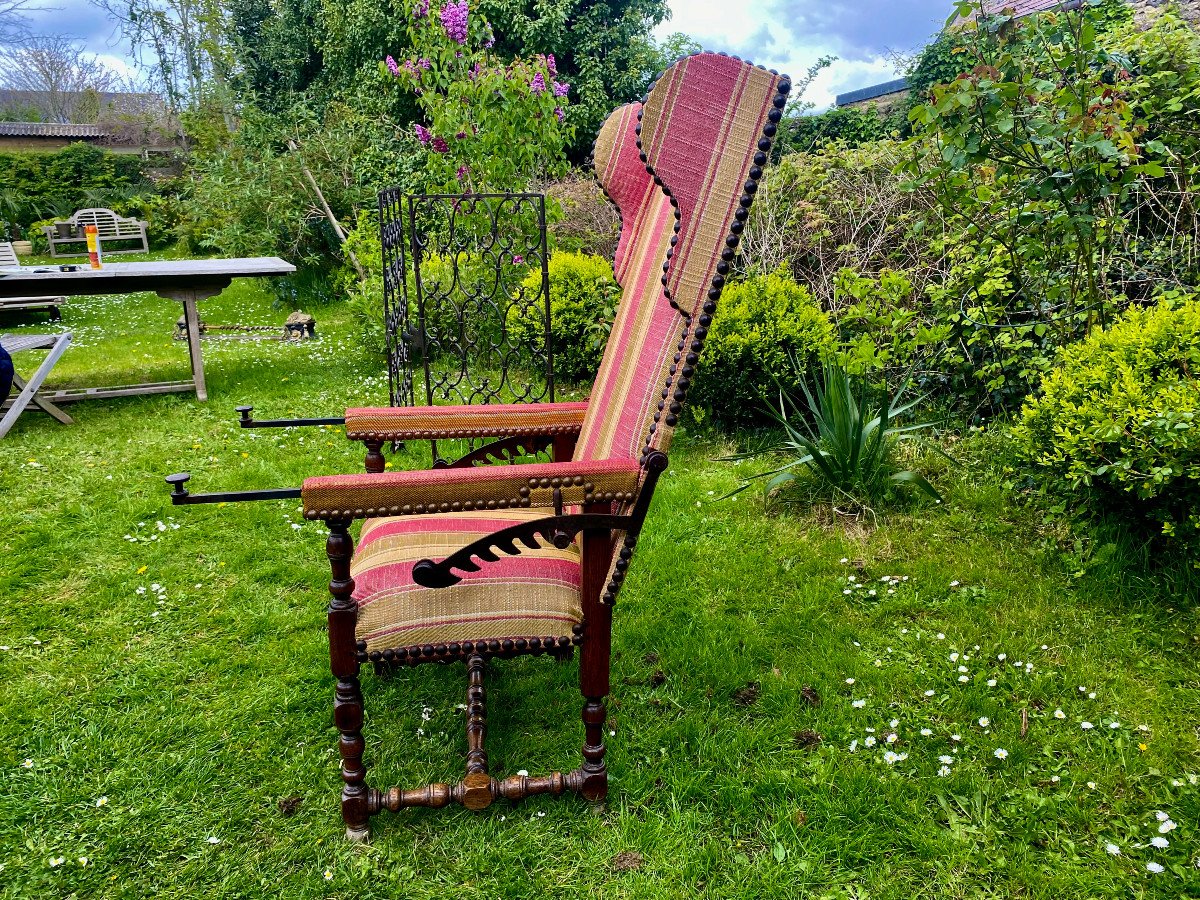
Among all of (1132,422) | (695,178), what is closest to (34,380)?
(695,178)

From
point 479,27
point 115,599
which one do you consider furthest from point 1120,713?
point 479,27

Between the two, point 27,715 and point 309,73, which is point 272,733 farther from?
point 309,73

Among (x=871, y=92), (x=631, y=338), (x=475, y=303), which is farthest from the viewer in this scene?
(x=871, y=92)

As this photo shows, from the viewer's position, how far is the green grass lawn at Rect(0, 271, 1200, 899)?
1741 millimetres

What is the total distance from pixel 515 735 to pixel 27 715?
1.41 metres

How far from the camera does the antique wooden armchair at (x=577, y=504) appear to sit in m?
1.54

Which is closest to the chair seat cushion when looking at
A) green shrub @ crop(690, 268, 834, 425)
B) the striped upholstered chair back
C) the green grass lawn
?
the striped upholstered chair back

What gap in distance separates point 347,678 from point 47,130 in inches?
1061

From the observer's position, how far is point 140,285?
541 centimetres

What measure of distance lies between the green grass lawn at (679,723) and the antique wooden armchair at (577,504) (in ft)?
0.69

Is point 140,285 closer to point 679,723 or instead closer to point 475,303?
point 475,303

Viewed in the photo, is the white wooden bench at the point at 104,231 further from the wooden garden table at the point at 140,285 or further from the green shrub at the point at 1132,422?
the green shrub at the point at 1132,422

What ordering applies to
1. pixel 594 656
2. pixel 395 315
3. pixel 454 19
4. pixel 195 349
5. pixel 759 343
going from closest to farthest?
pixel 594 656 → pixel 759 343 → pixel 395 315 → pixel 454 19 → pixel 195 349

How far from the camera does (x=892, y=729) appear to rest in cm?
212
